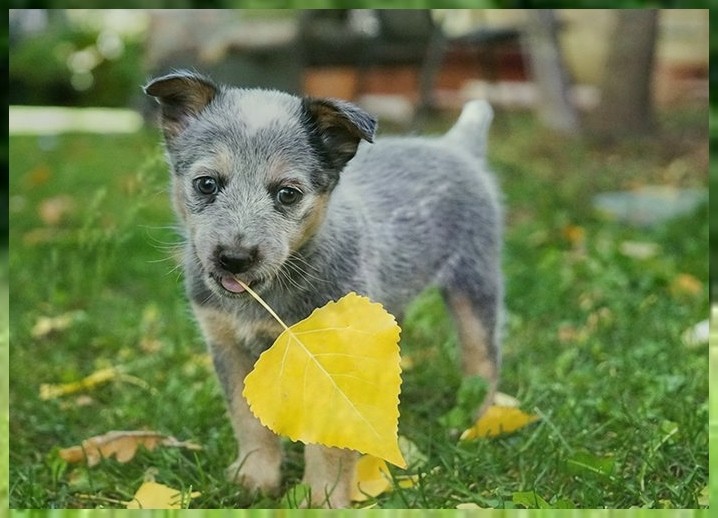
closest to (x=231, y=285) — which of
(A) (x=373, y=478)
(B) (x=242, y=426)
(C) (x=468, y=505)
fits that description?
(B) (x=242, y=426)

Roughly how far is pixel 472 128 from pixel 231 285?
1.36 meters

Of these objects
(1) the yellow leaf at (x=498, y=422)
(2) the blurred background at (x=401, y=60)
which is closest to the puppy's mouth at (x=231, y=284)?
(1) the yellow leaf at (x=498, y=422)

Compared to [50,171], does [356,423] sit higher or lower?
higher

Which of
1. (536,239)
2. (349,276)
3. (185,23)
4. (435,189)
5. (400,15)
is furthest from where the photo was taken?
(536,239)

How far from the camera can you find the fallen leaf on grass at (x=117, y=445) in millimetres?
2719

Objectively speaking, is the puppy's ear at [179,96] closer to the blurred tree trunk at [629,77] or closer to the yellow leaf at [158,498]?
the yellow leaf at [158,498]

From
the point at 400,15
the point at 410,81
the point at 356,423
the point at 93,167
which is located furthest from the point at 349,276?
the point at 93,167

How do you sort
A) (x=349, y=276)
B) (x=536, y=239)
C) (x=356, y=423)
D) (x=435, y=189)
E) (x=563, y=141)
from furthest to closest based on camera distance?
(x=563, y=141) < (x=536, y=239) < (x=435, y=189) < (x=349, y=276) < (x=356, y=423)

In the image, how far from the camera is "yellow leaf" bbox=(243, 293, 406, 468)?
2.15m

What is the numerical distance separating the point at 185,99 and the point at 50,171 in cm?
313

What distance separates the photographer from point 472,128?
10.7 ft

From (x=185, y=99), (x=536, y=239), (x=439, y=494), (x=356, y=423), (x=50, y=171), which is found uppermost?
(x=185, y=99)

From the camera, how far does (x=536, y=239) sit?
504 centimetres

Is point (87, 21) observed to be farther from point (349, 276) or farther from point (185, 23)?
point (349, 276)
